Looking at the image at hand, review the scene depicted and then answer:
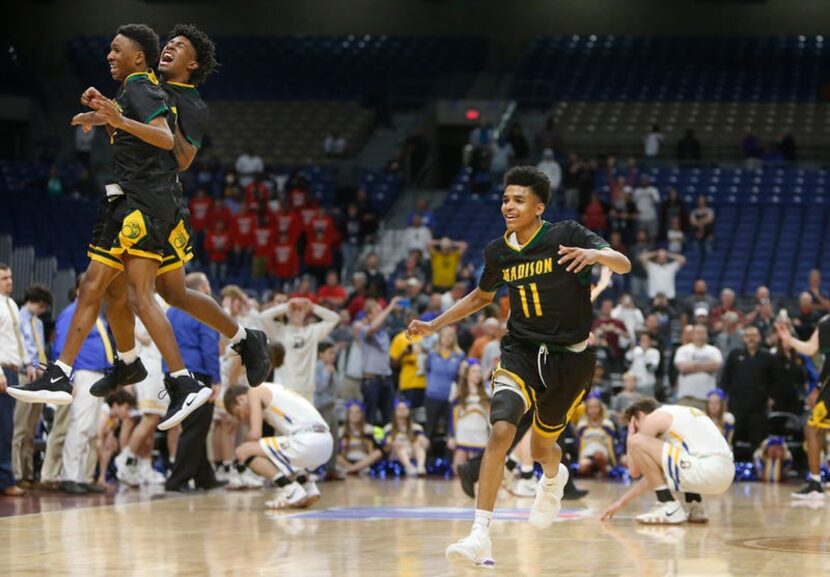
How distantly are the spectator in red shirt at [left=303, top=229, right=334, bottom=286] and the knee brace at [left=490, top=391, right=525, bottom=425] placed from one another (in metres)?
14.9

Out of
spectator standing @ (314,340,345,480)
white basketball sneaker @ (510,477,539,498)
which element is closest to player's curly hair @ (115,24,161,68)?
white basketball sneaker @ (510,477,539,498)

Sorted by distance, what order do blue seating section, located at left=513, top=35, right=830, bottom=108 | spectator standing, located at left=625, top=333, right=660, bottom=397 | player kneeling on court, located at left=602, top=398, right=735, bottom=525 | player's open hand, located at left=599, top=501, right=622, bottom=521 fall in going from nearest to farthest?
player's open hand, located at left=599, top=501, right=622, bottom=521 < player kneeling on court, located at left=602, top=398, right=735, bottom=525 < spectator standing, located at left=625, top=333, right=660, bottom=397 < blue seating section, located at left=513, top=35, right=830, bottom=108

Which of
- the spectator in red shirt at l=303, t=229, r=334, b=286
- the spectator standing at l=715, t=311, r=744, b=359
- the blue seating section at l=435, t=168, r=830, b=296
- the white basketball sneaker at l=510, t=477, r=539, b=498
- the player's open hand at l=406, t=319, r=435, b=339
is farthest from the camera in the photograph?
the spectator in red shirt at l=303, t=229, r=334, b=286

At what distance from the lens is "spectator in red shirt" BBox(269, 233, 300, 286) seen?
2306 cm

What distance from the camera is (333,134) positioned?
1177 inches

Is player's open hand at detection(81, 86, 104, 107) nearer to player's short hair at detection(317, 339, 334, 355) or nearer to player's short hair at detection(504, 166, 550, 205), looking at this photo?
player's short hair at detection(504, 166, 550, 205)

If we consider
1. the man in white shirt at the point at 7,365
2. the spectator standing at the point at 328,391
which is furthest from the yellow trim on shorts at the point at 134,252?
the spectator standing at the point at 328,391

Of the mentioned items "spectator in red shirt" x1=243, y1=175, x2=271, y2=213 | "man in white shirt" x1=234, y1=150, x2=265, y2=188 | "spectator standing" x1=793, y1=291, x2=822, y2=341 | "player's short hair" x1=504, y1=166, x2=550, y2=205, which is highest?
"man in white shirt" x1=234, y1=150, x2=265, y2=188

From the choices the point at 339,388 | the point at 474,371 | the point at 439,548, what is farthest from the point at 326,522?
the point at 339,388

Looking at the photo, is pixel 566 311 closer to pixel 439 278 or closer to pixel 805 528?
pixel 805 528

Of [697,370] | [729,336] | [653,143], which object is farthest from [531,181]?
[653,143]

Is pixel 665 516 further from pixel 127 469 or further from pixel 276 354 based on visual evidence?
pixel 127 469

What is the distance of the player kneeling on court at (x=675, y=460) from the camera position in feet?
36.0

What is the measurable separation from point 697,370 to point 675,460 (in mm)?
5381
